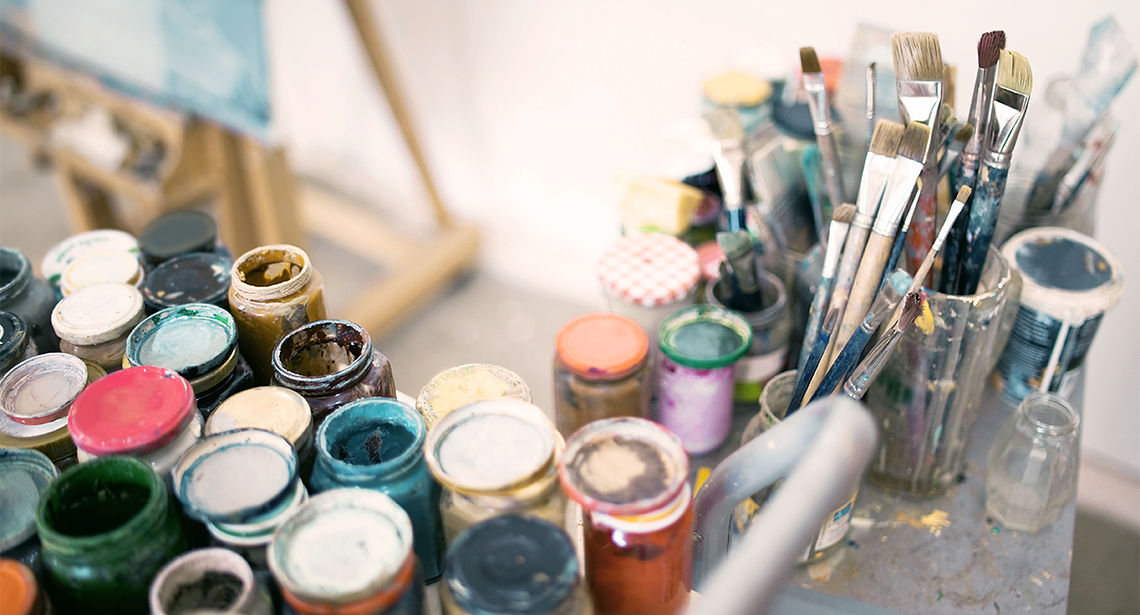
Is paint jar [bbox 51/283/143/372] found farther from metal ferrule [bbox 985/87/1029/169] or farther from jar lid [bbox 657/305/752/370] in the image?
metal ferrule [bbox 985/87/1029/169]

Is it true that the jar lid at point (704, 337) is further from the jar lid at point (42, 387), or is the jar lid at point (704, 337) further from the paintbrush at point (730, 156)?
the jar lid at point (42, 387)

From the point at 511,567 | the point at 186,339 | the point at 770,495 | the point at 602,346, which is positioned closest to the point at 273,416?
the point at 186,339

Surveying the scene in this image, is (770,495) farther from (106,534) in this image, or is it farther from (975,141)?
(106,534)

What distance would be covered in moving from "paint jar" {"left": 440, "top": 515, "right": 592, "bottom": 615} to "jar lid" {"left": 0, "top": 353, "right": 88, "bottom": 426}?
314 millimetres

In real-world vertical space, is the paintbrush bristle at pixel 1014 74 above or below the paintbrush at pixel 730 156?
above

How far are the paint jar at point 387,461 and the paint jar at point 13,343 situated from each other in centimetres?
27

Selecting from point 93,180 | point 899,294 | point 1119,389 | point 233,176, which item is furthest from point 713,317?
point 93,180

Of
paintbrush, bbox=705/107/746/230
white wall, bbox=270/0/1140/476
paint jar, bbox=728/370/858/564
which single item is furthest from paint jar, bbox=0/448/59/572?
white wall, bbox=270/0/1140/476

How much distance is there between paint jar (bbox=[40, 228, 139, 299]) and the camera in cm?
79

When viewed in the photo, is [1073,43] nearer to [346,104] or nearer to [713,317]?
[713,317]

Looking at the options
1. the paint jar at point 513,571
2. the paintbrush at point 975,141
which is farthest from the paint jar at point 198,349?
the paintbrush at point 975,141

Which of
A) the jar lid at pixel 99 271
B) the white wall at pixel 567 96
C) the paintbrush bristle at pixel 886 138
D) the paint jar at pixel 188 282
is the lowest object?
the white wall at pixel 567 96

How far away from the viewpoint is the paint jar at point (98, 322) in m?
0.66

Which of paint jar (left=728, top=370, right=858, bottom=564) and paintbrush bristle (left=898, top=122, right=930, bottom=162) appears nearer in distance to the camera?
paintbrush bristle (left=898, top=122, right=930, bottom=162)
